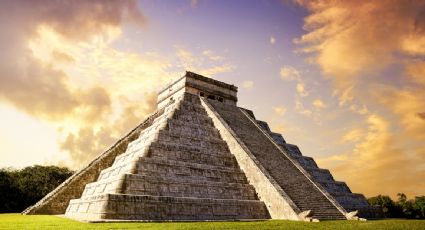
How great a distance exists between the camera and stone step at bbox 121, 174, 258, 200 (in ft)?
53.3

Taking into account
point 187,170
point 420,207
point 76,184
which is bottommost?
point 420,207

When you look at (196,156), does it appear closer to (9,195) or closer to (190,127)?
(190,127)

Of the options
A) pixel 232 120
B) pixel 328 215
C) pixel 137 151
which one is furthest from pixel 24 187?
pixel 328 215

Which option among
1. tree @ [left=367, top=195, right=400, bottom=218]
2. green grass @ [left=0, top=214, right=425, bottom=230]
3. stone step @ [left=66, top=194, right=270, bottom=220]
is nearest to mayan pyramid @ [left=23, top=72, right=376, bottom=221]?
stone step @ [left=66, top=194, right=270, bottom=220]

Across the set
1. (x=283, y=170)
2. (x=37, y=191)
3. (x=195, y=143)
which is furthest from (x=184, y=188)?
(x=37, y=191)

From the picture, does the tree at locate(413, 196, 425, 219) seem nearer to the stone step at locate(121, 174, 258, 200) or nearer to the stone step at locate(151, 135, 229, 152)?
the stone step at locate(151, 135, 229, 152)

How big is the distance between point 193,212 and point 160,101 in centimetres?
1906

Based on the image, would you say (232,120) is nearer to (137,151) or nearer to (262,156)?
(262,156)

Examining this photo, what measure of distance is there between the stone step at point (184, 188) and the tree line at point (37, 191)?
17700mm

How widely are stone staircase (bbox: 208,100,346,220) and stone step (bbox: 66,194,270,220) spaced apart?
2.43 metres

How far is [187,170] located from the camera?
18672 millimetres

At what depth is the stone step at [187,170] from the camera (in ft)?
57.4

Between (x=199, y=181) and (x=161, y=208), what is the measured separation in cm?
327

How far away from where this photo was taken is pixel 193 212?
1634 cm
